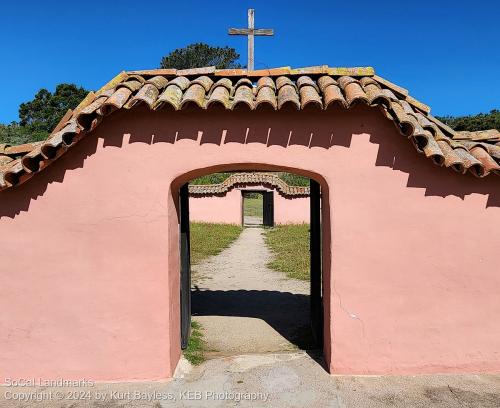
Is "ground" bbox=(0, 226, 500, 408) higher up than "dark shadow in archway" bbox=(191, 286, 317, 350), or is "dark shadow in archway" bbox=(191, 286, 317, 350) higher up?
"ground" bbox=(0, 226, 500, 408)

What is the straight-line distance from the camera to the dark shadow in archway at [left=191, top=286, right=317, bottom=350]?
634 centimetres

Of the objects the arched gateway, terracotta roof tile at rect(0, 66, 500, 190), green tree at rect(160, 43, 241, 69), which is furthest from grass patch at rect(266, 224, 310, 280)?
→ green tree at rect(160, 43, 241, 69)

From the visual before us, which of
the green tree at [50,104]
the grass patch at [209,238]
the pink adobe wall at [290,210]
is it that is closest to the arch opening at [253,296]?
the grass patch at [209,238]

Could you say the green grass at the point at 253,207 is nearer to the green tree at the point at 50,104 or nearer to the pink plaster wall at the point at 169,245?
the green tree at the point at 50,104

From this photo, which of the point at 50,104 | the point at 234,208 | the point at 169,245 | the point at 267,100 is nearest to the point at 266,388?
the point at 169,245

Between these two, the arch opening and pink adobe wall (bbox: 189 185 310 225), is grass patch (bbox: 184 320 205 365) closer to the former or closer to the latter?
the arch opening

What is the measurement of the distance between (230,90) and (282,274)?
721 cm

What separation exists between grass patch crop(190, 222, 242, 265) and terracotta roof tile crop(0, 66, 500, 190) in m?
8.76

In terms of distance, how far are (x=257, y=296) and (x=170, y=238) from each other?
4.65 m

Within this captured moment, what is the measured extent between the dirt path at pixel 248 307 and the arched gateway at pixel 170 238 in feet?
4.96

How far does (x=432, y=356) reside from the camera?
4492 millimetres

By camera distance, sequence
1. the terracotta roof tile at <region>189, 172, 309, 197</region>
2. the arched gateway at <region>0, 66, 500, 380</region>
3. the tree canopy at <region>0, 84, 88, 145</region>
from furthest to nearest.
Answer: the tree canopy at <region>0, 84, 88, 145</region> < the terracotta roof tile at <region>189, 172, 309, 197</region> < the arched gateway at <region>0, 66, 500, 380</region>

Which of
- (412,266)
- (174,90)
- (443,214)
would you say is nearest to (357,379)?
(412,266)

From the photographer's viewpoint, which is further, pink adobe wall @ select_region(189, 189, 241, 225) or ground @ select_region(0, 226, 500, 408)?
pink adobe wall @ select_region(189, 189, 241, 225)
